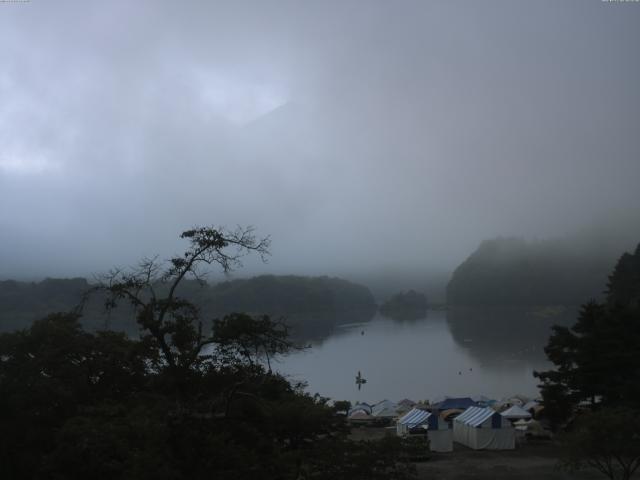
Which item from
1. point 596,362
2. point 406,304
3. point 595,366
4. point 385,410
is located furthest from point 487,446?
point 406,304

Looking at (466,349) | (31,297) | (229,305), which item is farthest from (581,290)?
(31,297)

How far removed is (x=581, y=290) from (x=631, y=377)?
490 ft

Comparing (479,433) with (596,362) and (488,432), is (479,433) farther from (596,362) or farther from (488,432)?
(596,362)

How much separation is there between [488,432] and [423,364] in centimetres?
3495

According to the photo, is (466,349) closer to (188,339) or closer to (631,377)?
(631,377)

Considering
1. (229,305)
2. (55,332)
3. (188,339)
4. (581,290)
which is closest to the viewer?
(188,339)

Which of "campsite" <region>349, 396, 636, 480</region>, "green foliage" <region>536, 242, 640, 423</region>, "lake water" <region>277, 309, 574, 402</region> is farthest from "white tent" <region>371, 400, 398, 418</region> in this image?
"green foliage" <region>536, 242, 640, 423</region>

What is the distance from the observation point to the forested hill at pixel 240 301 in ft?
264

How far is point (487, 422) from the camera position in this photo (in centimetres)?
1852

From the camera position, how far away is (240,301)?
4924 inches

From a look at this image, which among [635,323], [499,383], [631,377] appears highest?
[635,323]

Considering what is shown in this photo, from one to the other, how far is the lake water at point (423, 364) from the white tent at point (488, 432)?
598 cm

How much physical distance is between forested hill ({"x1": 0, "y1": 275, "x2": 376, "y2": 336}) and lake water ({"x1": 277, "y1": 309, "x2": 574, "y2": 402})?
9476mm

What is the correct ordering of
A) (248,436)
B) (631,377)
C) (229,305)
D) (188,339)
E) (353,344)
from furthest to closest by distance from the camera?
(229,305) → (353,344) → (631,377) → (188,339) → (248,436)
